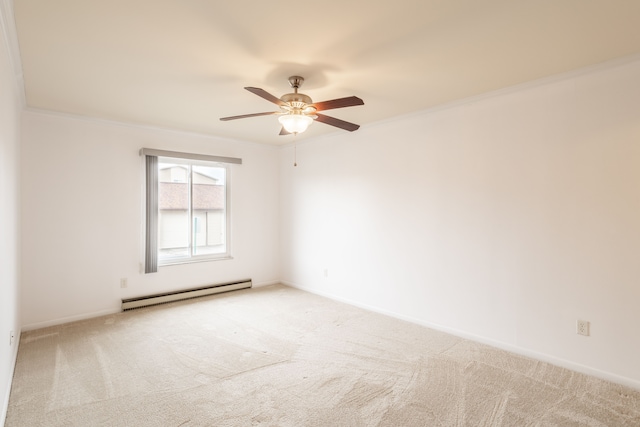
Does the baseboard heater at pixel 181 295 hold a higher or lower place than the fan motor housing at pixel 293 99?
→ lower

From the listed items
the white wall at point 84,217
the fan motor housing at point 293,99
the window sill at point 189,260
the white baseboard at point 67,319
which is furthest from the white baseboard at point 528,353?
the white baseboard at point 67,319

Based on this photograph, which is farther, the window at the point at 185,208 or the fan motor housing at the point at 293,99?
the window at the point at 185,208

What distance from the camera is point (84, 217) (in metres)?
3.99

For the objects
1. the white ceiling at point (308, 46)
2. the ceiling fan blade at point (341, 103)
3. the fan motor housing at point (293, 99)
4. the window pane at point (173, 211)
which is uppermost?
the white ceiling at point (308, 46)

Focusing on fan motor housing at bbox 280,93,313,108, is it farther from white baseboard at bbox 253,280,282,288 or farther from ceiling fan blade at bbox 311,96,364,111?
white baseboard at bbox 253,280,282,288

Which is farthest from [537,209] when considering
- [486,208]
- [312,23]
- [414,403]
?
[312,23]

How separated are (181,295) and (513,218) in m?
4.20

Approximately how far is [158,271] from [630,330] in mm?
4967

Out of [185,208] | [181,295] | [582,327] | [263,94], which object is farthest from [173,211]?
[582,327]

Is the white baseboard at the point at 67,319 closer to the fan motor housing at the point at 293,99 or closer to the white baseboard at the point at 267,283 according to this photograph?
the white baseboard at the point at 267,283

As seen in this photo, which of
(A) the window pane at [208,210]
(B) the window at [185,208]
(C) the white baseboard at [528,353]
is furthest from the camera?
(A) the window pane at [208,210]

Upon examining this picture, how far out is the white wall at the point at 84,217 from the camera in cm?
367

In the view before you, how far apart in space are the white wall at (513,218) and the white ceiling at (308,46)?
0.37 metres

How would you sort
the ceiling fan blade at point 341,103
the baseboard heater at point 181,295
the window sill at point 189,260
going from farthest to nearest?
the window sill at point 189,260 < the baseboard heater at point 181,295 < the ceiling fan blade at point 341,103
